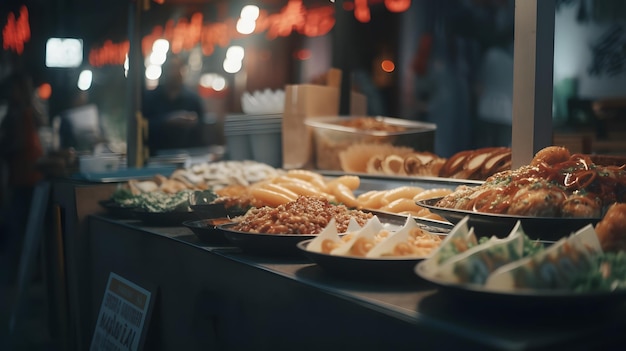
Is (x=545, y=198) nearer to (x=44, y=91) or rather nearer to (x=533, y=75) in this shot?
(x=533, y=75)

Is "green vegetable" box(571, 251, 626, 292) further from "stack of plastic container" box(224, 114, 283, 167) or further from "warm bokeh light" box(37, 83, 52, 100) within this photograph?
"warm bokeh light" box(37, 83, 52, 100)

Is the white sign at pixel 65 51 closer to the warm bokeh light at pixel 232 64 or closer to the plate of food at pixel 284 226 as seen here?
the warm bokeh light at pixel 232 64

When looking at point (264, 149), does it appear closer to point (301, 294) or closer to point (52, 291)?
point (52, 291)

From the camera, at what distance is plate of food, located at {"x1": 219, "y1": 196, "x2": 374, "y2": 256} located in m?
1.89

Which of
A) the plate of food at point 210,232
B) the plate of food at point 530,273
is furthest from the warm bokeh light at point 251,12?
the plate of food at point 530,273

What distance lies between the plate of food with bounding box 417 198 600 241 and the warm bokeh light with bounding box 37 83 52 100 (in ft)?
37.9

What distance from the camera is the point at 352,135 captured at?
3213 mm

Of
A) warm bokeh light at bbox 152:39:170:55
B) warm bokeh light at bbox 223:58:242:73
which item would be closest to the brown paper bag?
warm bokeh light at bbox 152:39:170:55

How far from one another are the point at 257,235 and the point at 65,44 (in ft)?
33.5

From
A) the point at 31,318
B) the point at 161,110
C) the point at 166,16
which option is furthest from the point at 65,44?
the point at 31,318

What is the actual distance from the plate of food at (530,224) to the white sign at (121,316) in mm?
1376

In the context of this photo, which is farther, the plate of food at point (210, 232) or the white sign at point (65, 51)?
the white sign at point (65, 51)

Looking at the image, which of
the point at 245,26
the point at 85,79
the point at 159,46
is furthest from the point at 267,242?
the point at 85,79

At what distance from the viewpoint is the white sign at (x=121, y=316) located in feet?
8.18
